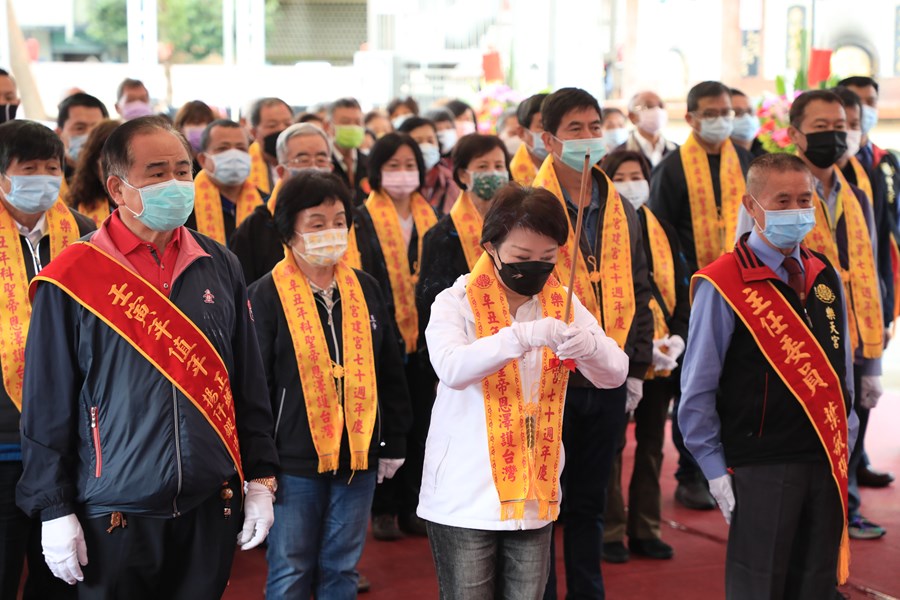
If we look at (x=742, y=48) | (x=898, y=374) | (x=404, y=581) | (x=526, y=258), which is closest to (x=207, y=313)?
(x=526, y=258)

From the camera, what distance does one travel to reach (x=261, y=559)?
16.7 ft

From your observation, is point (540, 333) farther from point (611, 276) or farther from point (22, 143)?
point (22, 143)

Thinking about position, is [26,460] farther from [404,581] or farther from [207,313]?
[404,581]

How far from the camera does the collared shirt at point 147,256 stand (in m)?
2.79

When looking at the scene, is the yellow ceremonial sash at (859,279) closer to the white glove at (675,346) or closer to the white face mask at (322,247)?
the white glove at (675,346)

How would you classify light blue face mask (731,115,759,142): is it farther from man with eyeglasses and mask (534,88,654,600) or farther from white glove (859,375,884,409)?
man with eyeglasses and mask (534,88,654,600)

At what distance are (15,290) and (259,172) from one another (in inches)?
120

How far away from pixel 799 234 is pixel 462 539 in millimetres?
1346

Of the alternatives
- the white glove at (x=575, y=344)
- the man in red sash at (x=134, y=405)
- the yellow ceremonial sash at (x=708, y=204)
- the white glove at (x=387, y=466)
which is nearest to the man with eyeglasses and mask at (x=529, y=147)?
the yellow ceremonial sash at (x=708, y=204)

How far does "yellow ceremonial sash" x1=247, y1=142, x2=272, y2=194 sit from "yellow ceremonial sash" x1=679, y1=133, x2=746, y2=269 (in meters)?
2.18

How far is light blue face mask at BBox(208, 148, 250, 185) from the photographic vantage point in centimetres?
553

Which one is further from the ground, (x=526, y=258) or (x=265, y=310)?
(x=526, y=258)

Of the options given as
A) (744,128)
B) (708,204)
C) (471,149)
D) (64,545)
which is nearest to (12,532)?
(64,545)

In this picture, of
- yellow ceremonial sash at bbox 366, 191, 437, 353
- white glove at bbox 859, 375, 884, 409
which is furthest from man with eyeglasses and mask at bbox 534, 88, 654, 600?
yellow ceremonial sash at bbox 366, 191, 437, 353
